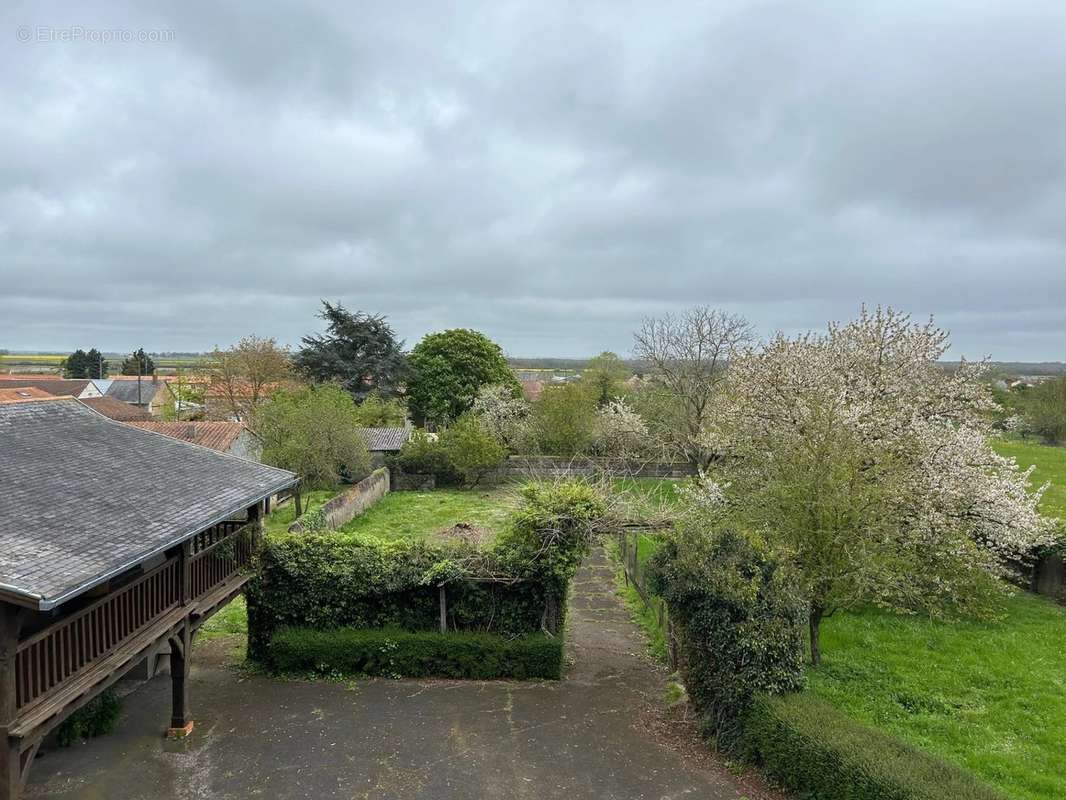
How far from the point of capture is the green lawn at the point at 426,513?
2406cm

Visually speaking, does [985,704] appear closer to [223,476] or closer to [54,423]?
[223,476]

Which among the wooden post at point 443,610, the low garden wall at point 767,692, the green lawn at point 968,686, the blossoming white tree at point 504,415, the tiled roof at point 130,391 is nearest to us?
the low garden wall at point 767,692

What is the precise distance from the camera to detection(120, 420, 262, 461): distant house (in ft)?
98.5

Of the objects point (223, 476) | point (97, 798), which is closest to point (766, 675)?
point (97, 798)

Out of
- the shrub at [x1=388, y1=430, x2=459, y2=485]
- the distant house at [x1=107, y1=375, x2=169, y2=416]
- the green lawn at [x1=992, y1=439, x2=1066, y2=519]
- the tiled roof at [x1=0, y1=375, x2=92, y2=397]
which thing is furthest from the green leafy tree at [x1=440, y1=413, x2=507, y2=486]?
the tiled roof at [x1=0, y1=375, x2=92, y2=397]

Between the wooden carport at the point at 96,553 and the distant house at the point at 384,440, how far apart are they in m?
23.4

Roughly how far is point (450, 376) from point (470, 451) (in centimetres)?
1549

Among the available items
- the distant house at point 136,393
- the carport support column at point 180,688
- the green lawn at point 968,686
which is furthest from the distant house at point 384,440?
the distant house at point 136,393

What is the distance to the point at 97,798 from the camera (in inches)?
332

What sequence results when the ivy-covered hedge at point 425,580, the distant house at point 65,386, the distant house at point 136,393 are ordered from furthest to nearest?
the distant house at point 136,393 < the distant house at point 65,386 < the ivy-covered hedge at point 425,580

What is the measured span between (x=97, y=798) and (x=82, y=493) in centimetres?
390

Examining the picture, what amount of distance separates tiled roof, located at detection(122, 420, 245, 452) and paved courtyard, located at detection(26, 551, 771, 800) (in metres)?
19.2

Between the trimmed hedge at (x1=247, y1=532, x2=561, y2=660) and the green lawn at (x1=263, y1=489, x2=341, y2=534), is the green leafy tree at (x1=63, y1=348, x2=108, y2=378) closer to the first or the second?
the green lawn at (x1=263, y1=489, x2=341, y2=534)

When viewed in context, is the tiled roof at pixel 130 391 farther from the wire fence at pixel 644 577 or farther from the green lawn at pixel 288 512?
the wire fence at pixel 644 577
